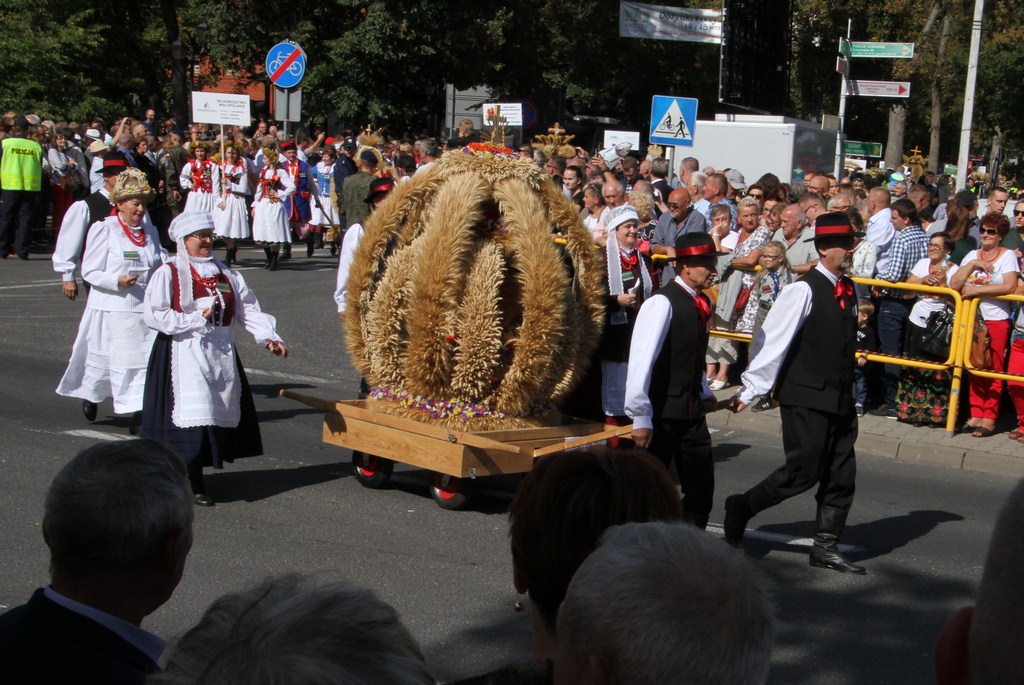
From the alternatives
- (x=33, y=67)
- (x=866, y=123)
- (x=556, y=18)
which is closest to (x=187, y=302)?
(x=33, y=67)

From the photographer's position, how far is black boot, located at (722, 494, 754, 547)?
6594 mm

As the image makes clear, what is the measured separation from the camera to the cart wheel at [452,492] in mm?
7375

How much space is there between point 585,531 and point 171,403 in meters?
4.91

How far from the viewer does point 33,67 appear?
2933 centimetres

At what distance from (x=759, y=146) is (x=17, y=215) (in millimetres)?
11895

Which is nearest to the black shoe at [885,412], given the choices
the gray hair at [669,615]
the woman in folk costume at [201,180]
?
the gray hair at [669,615]

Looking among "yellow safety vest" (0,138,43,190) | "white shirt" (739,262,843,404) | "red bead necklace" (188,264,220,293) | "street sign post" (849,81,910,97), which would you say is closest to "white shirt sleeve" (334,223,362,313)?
"red bead necklace" (188,264,220,293)

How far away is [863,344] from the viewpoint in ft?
35.4

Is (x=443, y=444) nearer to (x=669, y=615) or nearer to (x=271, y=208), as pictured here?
(x=669, y=615)

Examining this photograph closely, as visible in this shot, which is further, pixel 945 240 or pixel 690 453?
pixel 945 240

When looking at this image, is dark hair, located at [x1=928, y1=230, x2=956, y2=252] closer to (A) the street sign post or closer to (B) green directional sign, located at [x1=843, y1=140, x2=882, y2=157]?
(A) the street sign post

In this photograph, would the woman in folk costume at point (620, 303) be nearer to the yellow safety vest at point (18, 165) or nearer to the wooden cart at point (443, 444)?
the wooden cart at point (443, 444)

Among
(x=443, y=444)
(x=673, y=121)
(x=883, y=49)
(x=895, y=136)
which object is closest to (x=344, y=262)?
(x=443, y=444)

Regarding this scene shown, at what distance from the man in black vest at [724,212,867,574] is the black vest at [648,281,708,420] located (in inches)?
11.6
